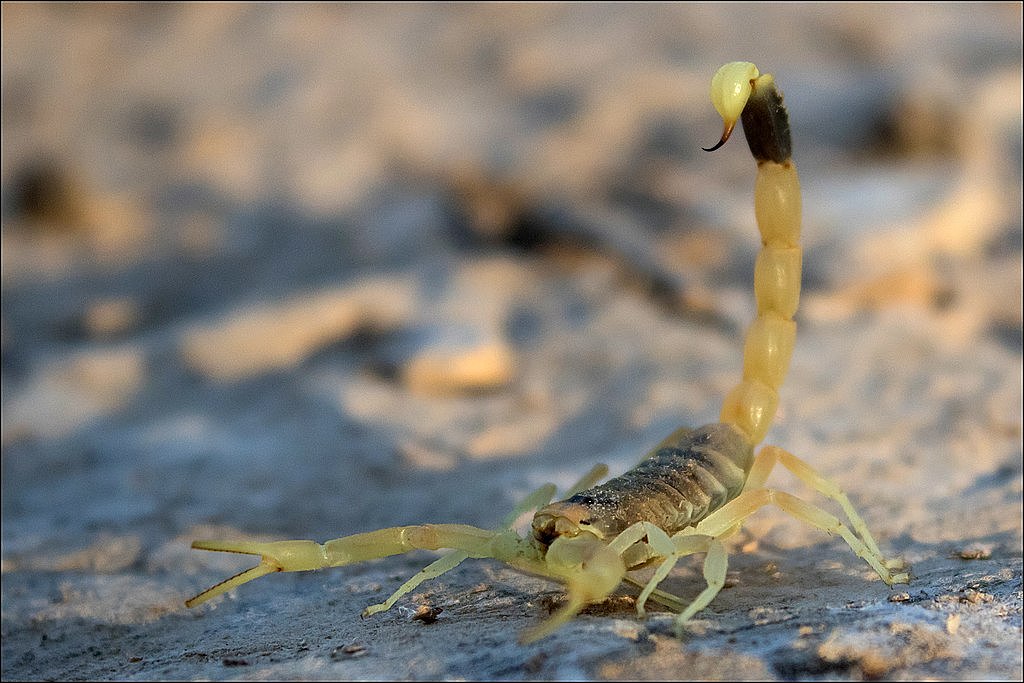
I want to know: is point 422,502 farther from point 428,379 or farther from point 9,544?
point 9,544

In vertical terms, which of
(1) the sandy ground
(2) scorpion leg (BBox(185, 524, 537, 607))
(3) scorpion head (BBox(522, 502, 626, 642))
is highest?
(1) the sandy ground

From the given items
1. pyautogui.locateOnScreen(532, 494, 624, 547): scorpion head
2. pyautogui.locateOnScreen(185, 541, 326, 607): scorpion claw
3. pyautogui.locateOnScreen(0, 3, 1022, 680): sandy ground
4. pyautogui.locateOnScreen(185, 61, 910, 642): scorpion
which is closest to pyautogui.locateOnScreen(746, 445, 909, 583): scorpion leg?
pyautogui.locateOnScreen(185, 61, 910, 642): scorpion

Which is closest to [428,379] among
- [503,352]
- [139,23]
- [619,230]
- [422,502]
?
[503,352]

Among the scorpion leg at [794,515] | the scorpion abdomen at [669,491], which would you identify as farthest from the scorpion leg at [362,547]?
the scorpion leg at [794,515]

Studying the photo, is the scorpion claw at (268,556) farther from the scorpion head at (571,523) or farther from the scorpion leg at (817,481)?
Answer: the scorpion leg at (817,481)

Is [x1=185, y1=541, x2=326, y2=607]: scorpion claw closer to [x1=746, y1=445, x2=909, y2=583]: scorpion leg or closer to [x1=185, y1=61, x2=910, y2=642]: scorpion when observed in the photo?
[x1=185, y1=61, x2=910, y2=642]: scorpion

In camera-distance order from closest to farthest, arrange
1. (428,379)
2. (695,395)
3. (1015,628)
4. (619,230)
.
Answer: (1015,628), (695,395), (428,379), (619,230)
